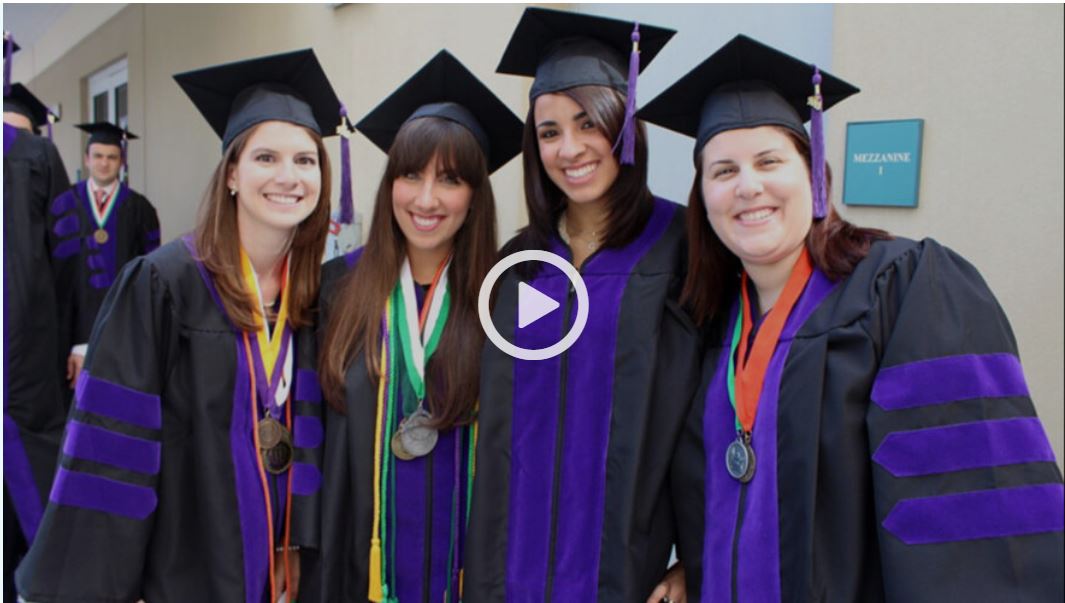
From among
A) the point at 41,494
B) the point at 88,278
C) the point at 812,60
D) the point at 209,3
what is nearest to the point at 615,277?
the point at 812,60

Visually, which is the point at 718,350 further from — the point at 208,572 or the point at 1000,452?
the point at 208,572

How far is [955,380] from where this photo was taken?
1195mm

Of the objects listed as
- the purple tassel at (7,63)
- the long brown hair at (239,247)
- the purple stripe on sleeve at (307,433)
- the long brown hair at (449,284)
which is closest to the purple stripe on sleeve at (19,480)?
the purple tassel at (7,63)

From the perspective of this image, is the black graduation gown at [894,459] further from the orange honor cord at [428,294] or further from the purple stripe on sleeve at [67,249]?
the purple stripe on sleeve at [67,249]

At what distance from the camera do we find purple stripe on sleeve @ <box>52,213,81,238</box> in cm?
352

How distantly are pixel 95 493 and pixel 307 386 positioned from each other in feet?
1.80

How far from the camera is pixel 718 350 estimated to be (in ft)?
5.25

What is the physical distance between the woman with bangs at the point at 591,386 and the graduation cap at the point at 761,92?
192mm

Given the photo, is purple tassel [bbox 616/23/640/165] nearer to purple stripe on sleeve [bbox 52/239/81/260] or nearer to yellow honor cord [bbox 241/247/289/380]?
yellow honor cord [bbox 241/247/289/380]

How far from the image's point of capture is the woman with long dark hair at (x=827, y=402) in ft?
3.81

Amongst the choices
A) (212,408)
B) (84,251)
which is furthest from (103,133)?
(212,408)

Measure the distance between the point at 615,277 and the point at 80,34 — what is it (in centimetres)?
1003

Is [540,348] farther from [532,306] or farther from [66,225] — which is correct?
[66,225]

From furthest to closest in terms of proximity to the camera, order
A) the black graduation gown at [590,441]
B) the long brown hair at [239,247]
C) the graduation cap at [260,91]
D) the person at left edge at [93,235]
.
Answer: the person at left edge at [93,235]
the graduation cap at [260,91]
the long brown hair at [239,247]
the black graduation gown at [590,441]
